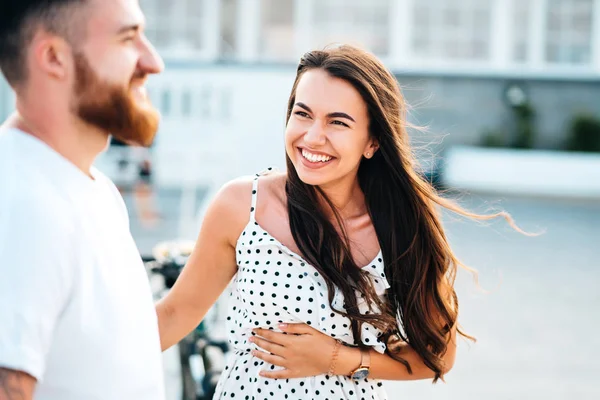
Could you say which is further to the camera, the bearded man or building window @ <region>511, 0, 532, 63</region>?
building window @ <region>511, 0, 532, 63</region>

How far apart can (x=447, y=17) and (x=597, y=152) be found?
399cm

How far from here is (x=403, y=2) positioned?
51.8 feet

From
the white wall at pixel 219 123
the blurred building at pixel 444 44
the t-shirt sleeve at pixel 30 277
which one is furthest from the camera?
→ the blurred building at pixel 444 44

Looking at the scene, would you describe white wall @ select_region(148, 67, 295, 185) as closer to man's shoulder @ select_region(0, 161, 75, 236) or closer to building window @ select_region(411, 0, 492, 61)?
building window @ select_region(411, 0, 492, 61)

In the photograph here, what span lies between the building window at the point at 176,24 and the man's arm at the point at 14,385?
15110mm

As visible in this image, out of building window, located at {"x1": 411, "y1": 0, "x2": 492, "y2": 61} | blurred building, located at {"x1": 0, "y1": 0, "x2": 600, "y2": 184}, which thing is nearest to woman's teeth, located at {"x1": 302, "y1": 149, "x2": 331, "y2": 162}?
blurred building, located at {"x1": 0, "y1": 0, "x2": 600, "y2": 184}

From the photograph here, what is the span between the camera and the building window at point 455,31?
1584cm

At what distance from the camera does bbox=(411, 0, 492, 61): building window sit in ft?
52.0

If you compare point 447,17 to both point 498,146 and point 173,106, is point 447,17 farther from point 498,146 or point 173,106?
point 173,106

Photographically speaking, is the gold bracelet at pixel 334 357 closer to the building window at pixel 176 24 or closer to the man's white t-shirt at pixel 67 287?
the man's white t-shirt at pixel 67 287

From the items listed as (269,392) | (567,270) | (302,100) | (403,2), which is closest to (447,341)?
(269,392)

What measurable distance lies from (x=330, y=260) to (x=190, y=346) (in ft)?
5.71

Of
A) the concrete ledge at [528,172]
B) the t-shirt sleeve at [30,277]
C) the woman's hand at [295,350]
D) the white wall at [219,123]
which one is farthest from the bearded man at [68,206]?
the concrete ledge at [528,172]

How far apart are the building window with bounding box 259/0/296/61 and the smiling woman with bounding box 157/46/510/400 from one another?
1389cm
